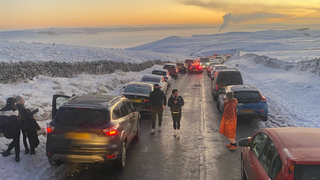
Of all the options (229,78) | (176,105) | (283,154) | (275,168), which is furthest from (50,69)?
(283,154)

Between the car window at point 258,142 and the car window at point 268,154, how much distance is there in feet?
0.73

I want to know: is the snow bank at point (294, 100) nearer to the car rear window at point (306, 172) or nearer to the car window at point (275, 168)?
the car window at point (275, 168)

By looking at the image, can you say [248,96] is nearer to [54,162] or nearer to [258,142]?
[258,142]

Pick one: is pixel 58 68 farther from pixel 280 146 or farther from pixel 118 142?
pixel 280 146

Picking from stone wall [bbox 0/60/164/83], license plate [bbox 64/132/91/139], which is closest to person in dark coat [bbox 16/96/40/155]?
license plate [bbox 64/132/91/139]

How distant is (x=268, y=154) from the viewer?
168 inches

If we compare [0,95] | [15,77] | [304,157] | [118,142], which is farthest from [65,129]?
[15,77]

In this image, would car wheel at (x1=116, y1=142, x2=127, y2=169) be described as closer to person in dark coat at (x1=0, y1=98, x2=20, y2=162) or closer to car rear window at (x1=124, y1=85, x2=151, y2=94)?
person in dark coat at (x1=0, y1=98, x2=20, y2=162)

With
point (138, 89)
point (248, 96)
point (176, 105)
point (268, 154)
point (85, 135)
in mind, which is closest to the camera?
point (268, 154)

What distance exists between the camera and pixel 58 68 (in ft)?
68.1

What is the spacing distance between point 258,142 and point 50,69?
57.5ft

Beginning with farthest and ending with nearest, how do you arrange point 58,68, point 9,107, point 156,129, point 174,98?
point 58,68, point 156,129, point 174,98, point 9,107

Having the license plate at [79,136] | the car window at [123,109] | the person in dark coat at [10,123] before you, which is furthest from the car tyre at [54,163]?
the car window at [123,109]

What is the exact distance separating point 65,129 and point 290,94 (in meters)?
15.5
